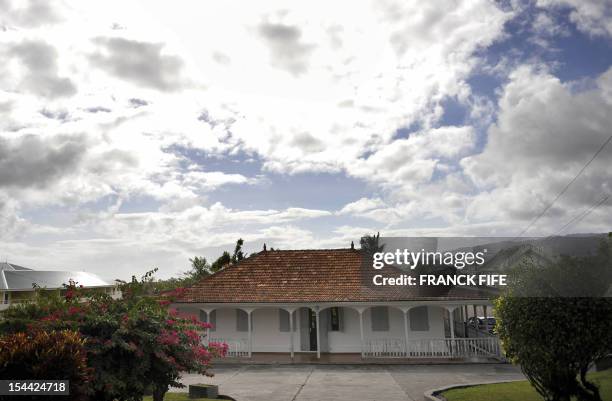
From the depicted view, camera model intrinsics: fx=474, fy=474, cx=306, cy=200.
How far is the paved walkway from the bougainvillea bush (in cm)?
385

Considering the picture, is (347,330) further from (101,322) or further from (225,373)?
(101,322)

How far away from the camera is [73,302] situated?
10828 millimetres

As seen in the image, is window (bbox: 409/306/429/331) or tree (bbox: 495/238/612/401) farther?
window (bbox: 409/306/429/331)

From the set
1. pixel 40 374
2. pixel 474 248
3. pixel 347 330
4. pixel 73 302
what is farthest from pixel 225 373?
pixel 474 248

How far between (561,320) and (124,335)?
8.69 metres

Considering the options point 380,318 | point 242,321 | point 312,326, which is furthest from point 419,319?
point 242,321

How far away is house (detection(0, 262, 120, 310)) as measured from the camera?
154 ft

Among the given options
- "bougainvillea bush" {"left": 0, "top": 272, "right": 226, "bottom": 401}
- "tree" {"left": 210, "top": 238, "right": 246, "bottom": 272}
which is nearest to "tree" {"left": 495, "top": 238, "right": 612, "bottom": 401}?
"bougainvillea bush" {"left": 0, "top": 272, "right": 226, "bottom": 401}

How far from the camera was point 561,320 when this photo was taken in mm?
8977

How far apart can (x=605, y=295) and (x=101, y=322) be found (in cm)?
1013

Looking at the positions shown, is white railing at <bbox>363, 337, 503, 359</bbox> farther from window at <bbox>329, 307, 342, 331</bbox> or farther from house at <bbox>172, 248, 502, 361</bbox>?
window at <bbox>329, 307, 342, 331</bbox>

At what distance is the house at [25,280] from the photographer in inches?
1845

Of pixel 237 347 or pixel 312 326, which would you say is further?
pixel 312 326

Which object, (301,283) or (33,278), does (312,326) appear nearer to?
(301,283)
